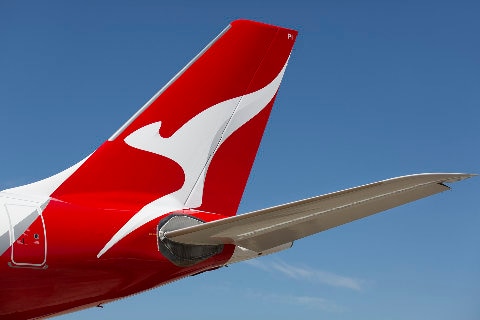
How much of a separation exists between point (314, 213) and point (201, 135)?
4866mm

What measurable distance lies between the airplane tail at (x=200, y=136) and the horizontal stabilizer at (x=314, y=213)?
2094 millimetres

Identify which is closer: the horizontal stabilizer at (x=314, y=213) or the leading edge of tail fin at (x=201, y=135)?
the horizontal stabilizer at (x=314, y=213)

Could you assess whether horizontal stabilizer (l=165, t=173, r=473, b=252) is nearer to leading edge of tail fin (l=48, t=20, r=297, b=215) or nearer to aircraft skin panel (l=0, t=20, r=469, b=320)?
aircraft skin panel (l=0, t=20, r=469, b=320)

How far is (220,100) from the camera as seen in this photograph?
603 inches

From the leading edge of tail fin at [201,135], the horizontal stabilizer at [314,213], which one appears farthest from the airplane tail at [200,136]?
the horizontal stabilizer at [314,213]

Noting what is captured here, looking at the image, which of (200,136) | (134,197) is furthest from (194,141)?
(134,197)

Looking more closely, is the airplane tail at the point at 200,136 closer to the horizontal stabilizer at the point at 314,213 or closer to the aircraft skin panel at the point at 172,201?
the aircraft skin panel at the point at 172,201

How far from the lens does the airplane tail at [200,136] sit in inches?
529

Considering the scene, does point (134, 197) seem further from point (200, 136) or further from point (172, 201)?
point (200, 136)

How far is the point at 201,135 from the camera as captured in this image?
49.3ft

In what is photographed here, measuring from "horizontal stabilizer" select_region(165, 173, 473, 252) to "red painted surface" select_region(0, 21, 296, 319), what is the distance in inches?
53.8

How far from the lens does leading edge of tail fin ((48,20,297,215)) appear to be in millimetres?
13508

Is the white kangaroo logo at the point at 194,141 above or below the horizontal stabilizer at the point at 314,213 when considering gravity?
above

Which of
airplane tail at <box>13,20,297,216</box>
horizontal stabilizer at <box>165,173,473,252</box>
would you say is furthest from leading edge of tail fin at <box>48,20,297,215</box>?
horizontal stabilizer at <box>165,173,473,252</box>
